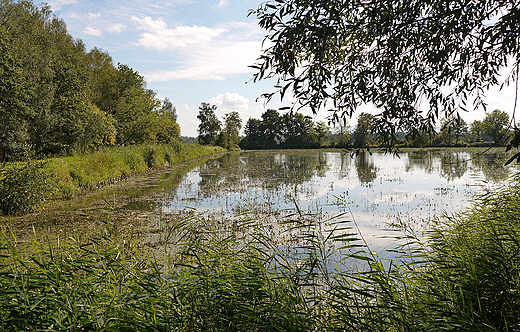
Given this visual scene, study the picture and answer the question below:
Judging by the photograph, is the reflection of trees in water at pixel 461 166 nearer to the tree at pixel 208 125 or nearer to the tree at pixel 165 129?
the tree at pixel 165 129

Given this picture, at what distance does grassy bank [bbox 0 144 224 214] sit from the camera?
9.02 m

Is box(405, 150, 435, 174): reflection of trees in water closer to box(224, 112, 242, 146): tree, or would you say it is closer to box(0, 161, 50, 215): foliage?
box(0, 161, 50, 215): foliage

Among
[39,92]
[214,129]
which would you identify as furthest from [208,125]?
[39,92]

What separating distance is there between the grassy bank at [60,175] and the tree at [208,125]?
5117 centimetres

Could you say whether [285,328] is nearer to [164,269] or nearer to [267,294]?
[267,294]

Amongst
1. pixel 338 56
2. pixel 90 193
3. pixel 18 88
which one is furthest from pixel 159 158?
pixel 338 56

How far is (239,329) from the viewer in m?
2.62

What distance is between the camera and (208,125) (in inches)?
2992

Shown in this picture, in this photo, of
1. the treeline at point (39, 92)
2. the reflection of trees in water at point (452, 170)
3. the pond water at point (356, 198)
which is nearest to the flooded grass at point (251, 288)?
the pond water at point (356, 198)

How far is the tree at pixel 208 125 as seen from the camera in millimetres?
75125

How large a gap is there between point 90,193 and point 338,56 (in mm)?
12569

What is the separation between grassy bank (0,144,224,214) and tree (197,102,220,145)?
51172 mm

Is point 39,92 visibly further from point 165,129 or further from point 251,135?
point 251,135

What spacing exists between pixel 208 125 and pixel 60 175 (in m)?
65.1
